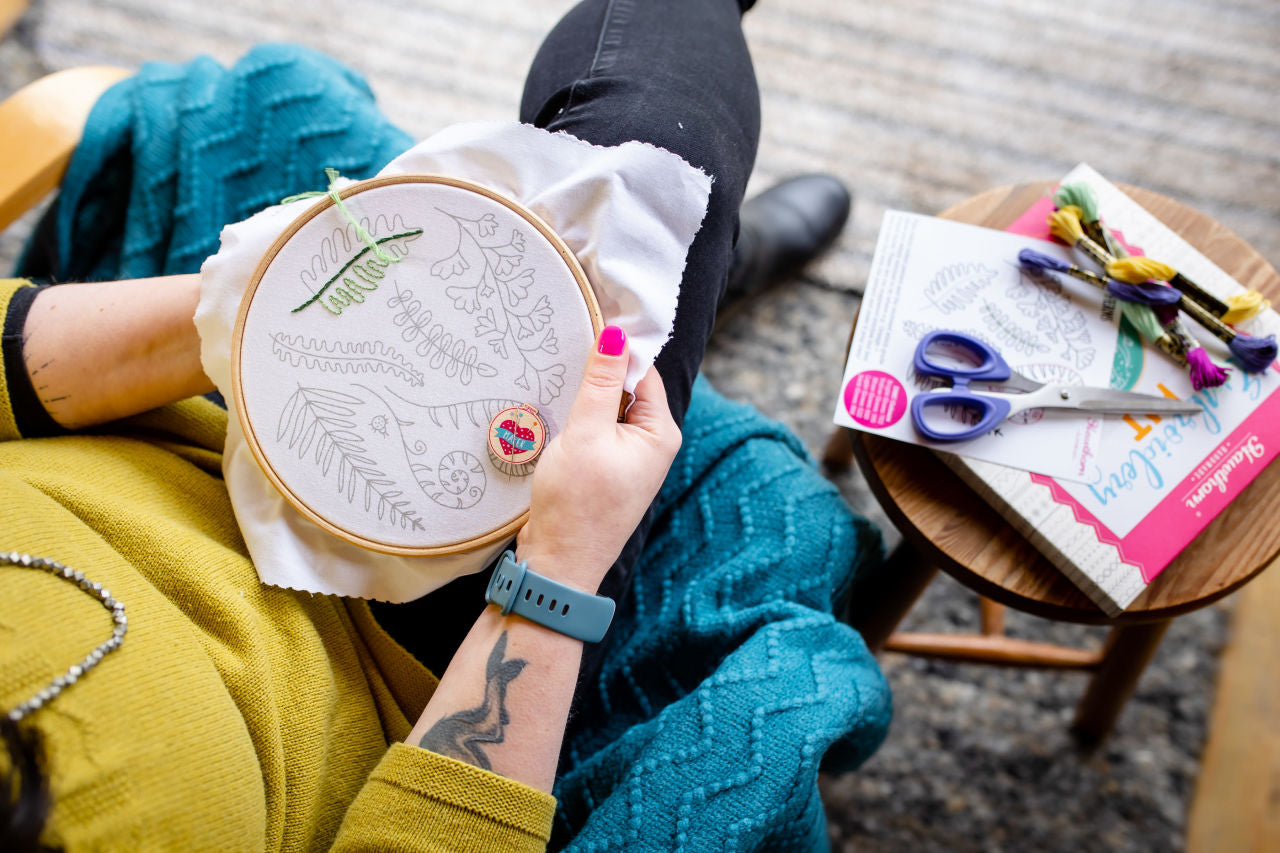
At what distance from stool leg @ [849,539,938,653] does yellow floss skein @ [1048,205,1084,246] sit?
12.4 inches

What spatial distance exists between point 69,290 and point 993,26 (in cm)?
143

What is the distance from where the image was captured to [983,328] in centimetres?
72

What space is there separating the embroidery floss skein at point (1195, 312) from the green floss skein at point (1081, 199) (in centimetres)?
5

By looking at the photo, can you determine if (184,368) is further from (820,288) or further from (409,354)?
(820,288)

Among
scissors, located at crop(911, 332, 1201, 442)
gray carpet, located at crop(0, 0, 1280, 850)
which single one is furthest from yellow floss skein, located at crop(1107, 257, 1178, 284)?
gray carpet, located at crop(0, 0, 1280, 850)

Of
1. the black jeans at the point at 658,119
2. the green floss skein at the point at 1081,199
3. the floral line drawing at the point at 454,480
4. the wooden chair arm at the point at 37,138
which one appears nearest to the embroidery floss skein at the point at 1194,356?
the green floss skein at the point at 1081,199

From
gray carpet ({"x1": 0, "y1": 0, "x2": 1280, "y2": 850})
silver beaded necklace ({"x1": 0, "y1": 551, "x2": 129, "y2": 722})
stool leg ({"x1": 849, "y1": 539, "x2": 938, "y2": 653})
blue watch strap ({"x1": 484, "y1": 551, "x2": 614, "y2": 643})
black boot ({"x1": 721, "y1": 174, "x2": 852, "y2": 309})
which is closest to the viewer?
silver beaded necklace ({"x1": 0, "y1": 551, "x2": 129, "y2": 722})

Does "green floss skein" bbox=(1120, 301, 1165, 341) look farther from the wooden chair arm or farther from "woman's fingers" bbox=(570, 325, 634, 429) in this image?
the wooden chair arm

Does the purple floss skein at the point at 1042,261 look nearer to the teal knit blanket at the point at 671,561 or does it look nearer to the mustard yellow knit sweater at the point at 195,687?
the teal knit blanket at the point at 671,561

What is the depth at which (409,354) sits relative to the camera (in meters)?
0.58

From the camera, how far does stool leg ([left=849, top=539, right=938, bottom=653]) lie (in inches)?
31.6

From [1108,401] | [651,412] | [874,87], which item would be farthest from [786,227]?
[651,412]

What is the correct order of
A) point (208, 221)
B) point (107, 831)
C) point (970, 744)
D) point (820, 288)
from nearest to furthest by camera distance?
point (107, 831) → point (208, 221) → point (970, 744) → point (820, 288)

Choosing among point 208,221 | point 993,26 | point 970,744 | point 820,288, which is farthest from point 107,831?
point 993,26
